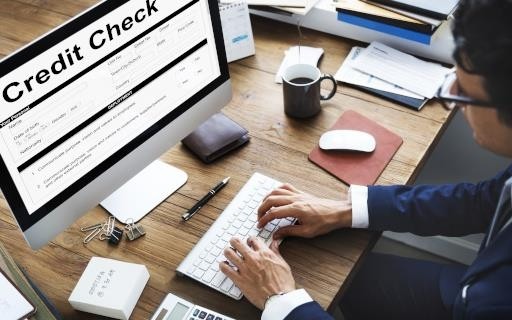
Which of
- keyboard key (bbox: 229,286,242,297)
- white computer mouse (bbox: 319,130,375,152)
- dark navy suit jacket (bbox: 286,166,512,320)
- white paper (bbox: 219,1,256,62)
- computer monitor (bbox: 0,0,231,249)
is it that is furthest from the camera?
white paper (bbox: 219,1,256,62)

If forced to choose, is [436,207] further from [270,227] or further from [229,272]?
[229,272]

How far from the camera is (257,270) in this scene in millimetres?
1112

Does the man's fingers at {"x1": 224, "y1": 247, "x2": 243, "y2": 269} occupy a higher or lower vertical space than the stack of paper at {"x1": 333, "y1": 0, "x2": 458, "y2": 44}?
lower

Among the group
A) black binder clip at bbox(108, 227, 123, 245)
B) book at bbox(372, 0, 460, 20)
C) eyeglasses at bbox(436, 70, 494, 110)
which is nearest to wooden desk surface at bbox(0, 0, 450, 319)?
black binder clip at bbox(108, 227, 123, 245)

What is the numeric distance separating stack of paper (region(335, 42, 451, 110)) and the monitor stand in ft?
1.63

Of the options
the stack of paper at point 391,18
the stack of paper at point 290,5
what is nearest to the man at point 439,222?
the stack of paper at point 391,18

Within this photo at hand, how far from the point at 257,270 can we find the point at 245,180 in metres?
0.26

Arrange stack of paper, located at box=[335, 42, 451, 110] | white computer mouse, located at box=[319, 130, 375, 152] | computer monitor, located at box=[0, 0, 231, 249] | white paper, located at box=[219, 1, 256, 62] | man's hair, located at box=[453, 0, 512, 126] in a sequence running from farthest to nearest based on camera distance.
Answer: white paper, located at box=[219, 1, 256, 62] → stack of paper, located at box=[335, 42, 451, 110] → white computer mouse, located at box=[319, 130, 375, 152] → computer monitor, located at box=[0, 0, 231, 249] → man's hair, located at box=[453, 0, 512, 126]

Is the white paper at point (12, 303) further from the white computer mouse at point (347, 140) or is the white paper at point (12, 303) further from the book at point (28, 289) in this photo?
the white computer mouse at point (347, 140)

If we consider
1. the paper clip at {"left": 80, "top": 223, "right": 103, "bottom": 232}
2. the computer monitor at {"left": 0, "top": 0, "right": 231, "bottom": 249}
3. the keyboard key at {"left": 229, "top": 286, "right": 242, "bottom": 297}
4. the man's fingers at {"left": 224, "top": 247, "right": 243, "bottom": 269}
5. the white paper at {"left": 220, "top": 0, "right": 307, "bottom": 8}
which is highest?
the computer monitor at {"left": 0, "top": 0, "right": 231, "bottom": 249}

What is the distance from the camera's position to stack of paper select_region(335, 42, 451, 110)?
57.7 inches

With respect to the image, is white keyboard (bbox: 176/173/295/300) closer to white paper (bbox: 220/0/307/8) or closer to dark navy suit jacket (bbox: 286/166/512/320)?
dark navy suit jacket (bbox: 286/166/512/320)

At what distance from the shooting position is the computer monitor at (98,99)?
100cm

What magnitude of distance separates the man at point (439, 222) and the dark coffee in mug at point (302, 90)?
0.82ft
